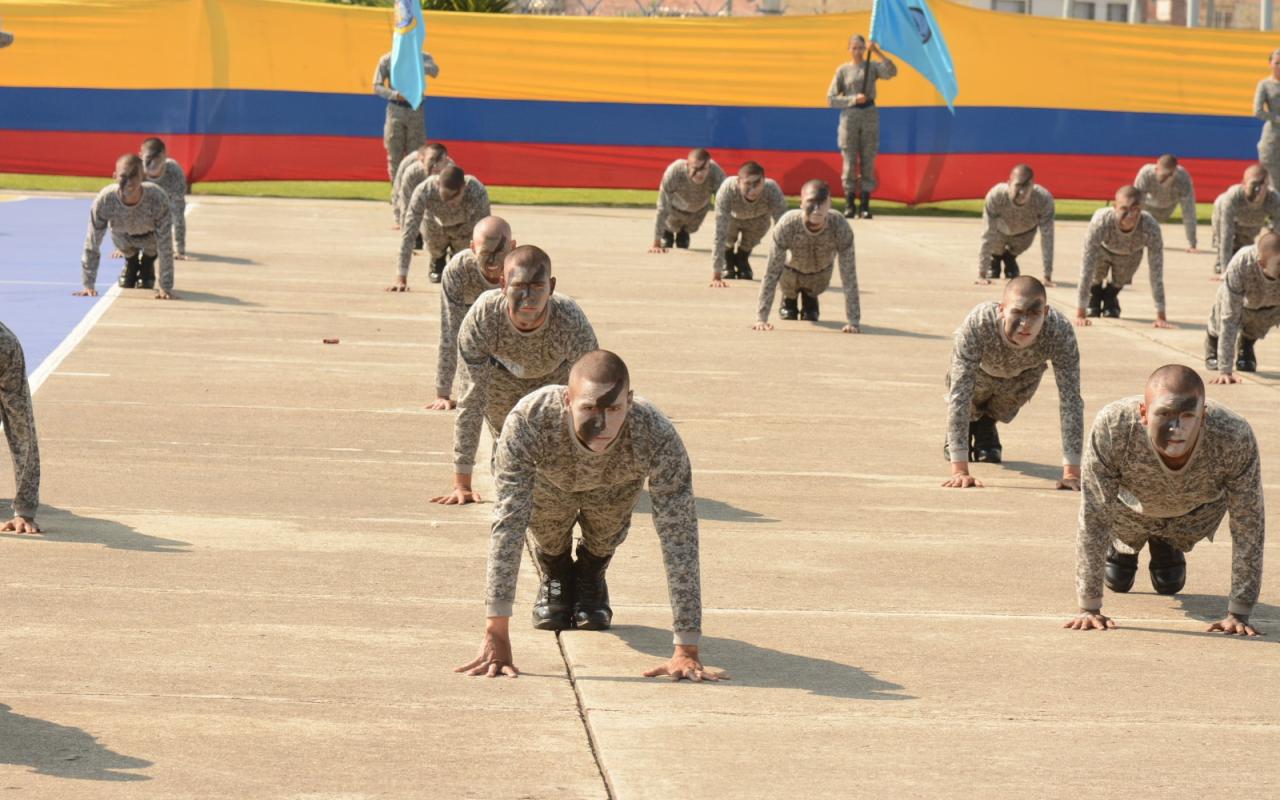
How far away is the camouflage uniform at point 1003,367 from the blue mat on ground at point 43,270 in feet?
22.4

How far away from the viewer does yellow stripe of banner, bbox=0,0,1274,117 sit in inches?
1193

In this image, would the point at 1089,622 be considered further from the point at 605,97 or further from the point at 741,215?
the point at 605,97

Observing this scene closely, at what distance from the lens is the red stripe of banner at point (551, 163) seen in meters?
30.6

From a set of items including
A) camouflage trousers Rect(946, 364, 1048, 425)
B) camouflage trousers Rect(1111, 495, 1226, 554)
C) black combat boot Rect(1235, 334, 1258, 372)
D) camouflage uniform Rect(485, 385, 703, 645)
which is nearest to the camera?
camouflage uniform Rect(485, 385, 703, 645)

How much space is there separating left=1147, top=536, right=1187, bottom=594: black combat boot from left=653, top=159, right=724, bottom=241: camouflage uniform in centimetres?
1465

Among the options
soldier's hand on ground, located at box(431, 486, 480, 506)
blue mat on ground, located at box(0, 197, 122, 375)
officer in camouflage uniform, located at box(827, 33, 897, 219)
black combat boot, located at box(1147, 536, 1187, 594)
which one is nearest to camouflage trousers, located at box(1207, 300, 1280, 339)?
black combat boot, located at box(1147, 536, 1187, 594)

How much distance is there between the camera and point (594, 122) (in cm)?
3119

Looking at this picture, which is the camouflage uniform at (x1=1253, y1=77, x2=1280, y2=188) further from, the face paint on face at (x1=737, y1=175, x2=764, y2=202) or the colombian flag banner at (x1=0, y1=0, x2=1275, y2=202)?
the face paint on face at (x1=737, y1=175, x2=764, y2=202)

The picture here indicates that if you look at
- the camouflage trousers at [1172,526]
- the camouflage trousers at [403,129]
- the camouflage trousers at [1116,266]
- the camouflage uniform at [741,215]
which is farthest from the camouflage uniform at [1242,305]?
the camouflage trousers at [403,129]

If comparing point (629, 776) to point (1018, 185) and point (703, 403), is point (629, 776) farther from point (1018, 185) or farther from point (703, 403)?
point (1018, 185)

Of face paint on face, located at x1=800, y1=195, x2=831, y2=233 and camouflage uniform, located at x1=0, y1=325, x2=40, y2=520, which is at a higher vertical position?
face paint on face, located at x1=800, y1=195, x2=831, y2=233

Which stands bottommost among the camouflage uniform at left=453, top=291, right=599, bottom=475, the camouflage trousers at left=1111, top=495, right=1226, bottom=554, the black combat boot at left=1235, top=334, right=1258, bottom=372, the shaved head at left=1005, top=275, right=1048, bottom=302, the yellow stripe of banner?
the black combat boot at left=1235, top=334, right=1258, bottom=372

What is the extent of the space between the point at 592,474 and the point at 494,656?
0.80 metres

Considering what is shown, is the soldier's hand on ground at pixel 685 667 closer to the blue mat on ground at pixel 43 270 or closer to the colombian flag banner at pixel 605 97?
the blue mat on ground at pixel 43 270
